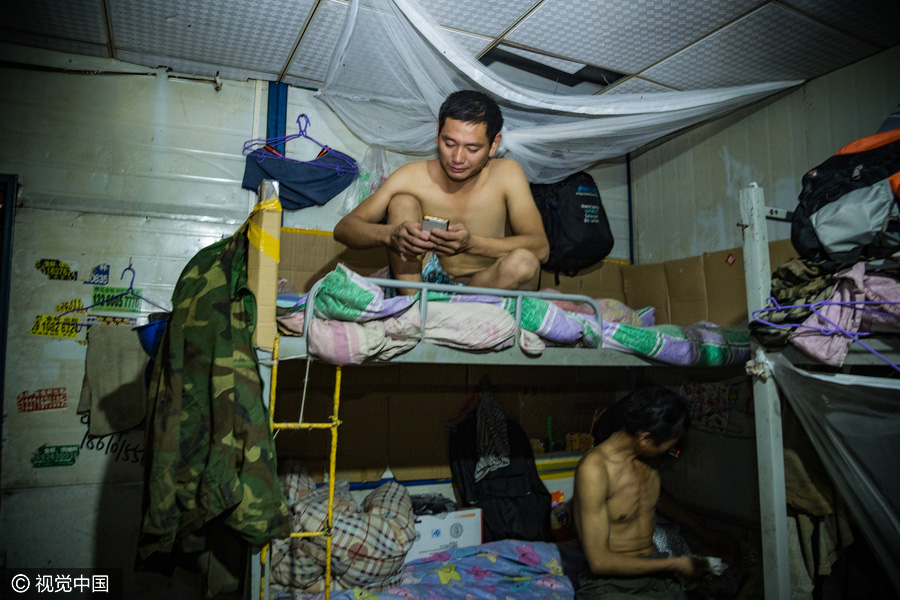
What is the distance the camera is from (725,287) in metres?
3.72

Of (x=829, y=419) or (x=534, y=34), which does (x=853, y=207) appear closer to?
(x=829, y=419)

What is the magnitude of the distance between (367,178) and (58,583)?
122 inches

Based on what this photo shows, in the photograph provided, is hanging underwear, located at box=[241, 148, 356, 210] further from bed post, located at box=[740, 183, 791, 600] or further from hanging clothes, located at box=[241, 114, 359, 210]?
bed post, located at box=[740, 183, 791, 600]

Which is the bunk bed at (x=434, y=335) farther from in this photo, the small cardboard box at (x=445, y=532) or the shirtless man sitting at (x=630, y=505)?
the shirtless man sitting at (x=630, y=505)

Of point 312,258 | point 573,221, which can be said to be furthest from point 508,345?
point 573,221

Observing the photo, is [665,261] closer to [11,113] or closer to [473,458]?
[473,458]

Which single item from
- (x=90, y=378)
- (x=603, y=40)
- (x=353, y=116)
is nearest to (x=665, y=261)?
(x=603, y=40)

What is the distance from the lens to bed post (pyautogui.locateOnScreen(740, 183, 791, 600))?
7.17 ft

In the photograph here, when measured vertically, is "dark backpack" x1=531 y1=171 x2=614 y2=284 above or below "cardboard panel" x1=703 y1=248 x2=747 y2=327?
above

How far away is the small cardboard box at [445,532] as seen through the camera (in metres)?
3.24

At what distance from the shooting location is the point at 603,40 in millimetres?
3174

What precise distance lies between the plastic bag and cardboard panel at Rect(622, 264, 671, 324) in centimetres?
224

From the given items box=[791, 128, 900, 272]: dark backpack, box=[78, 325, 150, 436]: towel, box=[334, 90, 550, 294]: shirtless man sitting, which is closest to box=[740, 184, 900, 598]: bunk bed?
box=[791, 128, 900, 272]: dark backpack

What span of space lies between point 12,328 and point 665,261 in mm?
4552
